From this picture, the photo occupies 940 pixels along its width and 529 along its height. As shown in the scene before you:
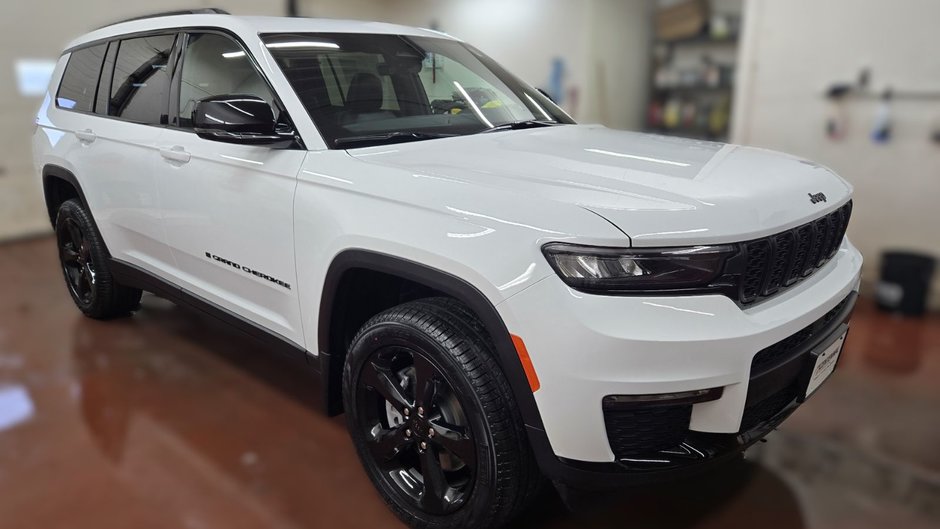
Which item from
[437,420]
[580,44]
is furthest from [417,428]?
[580,44]

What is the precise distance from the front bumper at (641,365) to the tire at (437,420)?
13 centimetres

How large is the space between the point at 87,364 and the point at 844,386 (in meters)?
3.72

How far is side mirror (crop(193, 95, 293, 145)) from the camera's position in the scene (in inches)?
76.3

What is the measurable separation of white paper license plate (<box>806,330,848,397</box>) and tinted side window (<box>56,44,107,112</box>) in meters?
3.32

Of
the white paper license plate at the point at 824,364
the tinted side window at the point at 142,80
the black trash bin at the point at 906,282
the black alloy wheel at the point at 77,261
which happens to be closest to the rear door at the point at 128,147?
the tinted side window at the point at 142,80

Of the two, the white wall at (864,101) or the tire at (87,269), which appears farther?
the white wall at (864,101)

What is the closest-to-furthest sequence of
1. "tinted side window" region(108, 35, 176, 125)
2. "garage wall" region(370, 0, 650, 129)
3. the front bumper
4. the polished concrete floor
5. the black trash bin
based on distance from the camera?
the front bumper
the polished concrete floor
"tinted side window" region(108, 35, 176, 125)
the black trash bin
"garage wall" region(370, 0, 650, 129)

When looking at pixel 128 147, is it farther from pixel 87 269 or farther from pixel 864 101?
pixel 864 101

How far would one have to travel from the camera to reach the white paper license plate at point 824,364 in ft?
5.62

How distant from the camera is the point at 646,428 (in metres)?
1.48

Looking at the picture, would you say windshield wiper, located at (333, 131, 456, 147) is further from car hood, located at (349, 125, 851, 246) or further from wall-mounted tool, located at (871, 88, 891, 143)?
wall-mounted tool, located at (871, 88, 891, 143)

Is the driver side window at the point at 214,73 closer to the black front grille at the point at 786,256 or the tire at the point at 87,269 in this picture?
the tire at the point at 87,269

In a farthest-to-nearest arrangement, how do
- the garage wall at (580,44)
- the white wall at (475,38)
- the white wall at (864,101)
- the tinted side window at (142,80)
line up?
the garage wall at (580,44), the white wall at (475,38), the white wall at (864,101), the tinted side window at (142,80)

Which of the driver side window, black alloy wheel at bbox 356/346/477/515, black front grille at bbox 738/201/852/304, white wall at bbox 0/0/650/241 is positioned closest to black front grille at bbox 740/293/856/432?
black front grille at bbox 738/201/852/304
